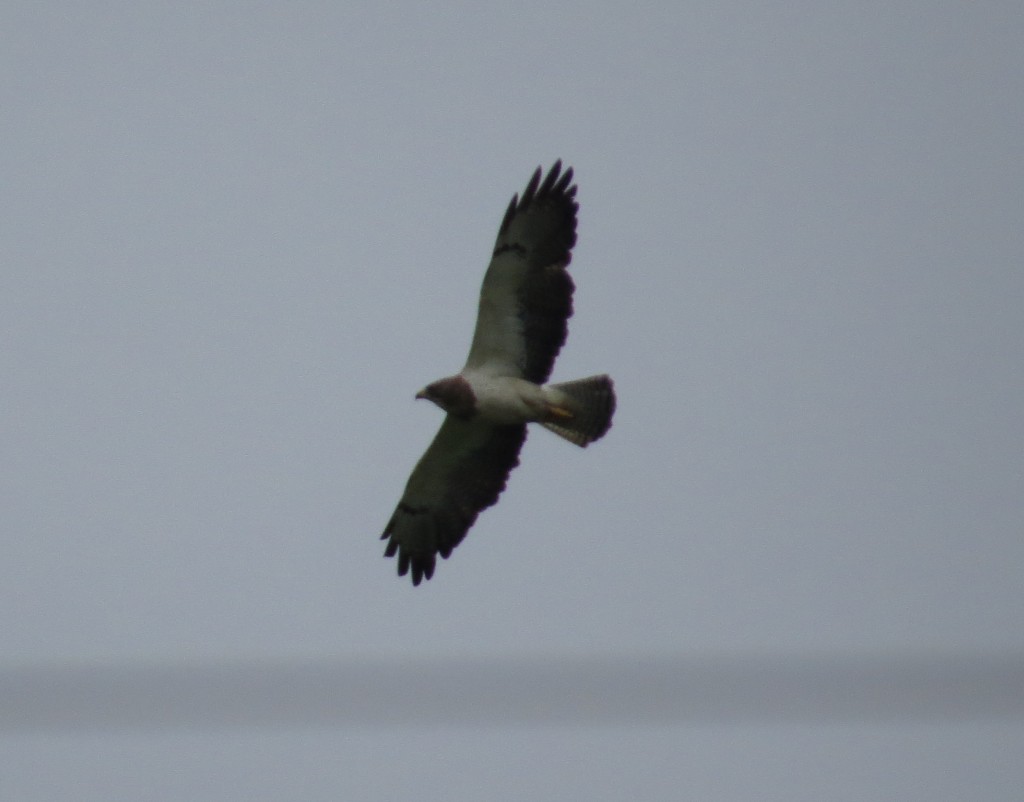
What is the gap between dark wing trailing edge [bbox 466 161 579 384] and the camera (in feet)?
48.8

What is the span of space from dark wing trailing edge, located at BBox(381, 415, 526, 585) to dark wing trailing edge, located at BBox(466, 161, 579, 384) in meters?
0.61

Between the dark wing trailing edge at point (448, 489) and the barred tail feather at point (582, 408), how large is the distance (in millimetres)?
455

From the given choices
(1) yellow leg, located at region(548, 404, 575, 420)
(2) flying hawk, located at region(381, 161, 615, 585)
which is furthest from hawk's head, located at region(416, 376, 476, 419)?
(1) yellow leg, located at region(548, 404, 575, 420)

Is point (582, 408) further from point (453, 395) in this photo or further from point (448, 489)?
point (448, 489)

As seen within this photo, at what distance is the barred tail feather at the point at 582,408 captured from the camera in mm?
15156

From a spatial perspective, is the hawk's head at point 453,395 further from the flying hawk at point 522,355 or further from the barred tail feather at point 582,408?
the barred tail feather at point 582,408

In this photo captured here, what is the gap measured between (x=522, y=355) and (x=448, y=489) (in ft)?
4.72

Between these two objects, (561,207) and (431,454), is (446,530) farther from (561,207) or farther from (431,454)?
(561,207)

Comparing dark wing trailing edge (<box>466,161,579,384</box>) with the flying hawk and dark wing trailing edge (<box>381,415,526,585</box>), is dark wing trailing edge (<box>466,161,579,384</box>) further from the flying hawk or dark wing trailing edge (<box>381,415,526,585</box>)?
dark wing trailing edge (<box>381,415,526,585</box>)

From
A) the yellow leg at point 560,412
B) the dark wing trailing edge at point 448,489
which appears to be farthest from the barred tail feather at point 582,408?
the dark wing trailing edge at point 448,489

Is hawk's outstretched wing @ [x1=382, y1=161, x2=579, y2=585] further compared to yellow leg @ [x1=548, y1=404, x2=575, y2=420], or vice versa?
yellow leg @ [x1=548, y1=404, x2=575, y2=420]

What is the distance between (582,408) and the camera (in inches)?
597

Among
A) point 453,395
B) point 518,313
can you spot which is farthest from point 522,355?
point 453,395

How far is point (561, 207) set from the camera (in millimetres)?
14992
